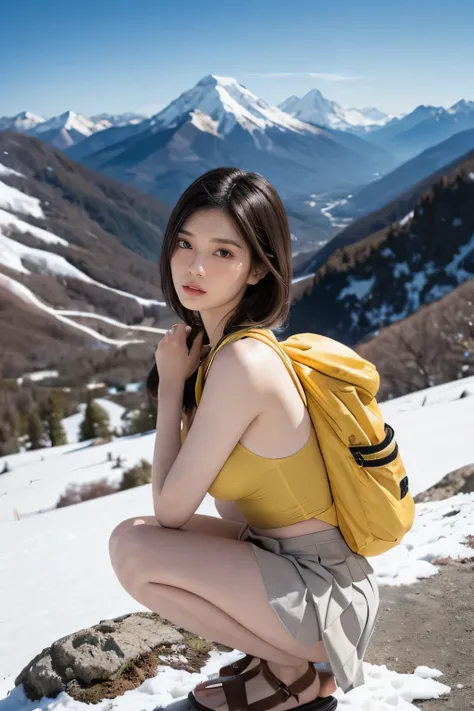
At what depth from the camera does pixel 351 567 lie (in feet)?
8.48

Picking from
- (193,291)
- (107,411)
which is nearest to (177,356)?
(193,291)

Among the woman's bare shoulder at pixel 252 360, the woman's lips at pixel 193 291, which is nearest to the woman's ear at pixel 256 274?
the woman's lips at pixel 193 291

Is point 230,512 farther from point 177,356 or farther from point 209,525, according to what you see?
point 177,356

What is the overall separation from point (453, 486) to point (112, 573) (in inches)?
359

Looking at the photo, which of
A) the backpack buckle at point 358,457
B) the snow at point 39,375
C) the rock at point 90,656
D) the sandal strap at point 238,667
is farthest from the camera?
the snow at point 39,375

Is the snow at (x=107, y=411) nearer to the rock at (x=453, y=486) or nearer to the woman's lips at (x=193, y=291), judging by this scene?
the rock at (x=453, y=486)

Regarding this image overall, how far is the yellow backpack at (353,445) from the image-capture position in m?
2.45

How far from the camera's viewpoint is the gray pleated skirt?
7.95 ft

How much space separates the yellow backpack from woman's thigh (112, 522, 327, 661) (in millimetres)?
410

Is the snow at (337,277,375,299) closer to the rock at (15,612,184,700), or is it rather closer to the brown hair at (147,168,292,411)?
the rock at (15,612,184,700)

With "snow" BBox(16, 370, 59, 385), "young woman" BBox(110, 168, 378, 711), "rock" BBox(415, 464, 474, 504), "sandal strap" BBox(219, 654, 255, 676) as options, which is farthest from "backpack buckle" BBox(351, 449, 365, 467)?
"snow" BBox(16, 370, 59, 385)

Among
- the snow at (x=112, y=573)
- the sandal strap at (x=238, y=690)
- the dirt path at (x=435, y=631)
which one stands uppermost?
the sandal strap at (x=238, y=690)

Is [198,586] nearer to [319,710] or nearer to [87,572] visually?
[319,710]

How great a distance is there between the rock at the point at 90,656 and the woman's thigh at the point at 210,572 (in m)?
1.05
